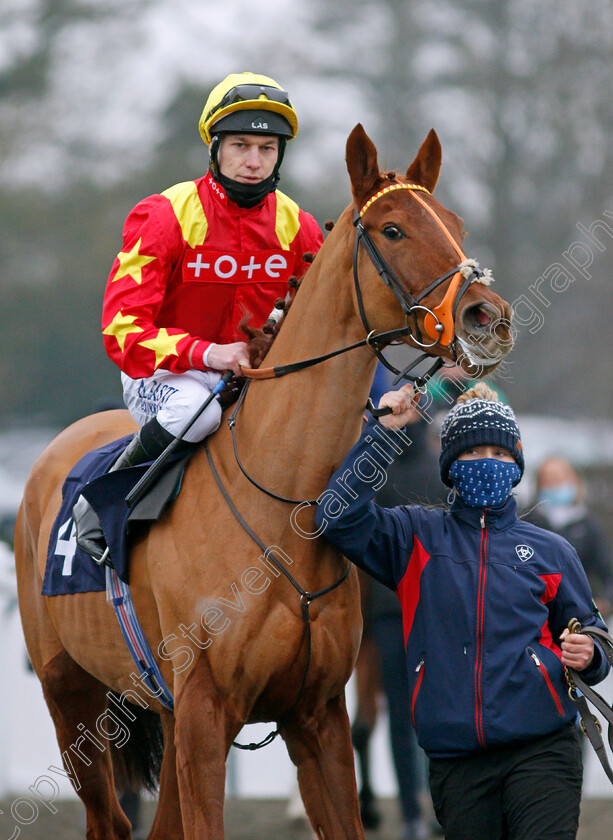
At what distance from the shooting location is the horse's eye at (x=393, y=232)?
2984mm

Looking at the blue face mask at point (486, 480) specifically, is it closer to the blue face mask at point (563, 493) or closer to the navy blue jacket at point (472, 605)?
the navy blue jacket at point (472, 605)

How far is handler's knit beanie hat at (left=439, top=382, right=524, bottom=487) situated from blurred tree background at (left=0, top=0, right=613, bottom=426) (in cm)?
1263

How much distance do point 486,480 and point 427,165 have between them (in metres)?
0.93

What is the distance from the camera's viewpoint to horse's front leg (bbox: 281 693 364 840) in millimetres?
3172

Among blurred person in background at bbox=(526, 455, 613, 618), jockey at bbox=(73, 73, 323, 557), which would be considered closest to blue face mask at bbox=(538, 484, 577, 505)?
blurred person in background at bbox=(526, 455, 613, 618)

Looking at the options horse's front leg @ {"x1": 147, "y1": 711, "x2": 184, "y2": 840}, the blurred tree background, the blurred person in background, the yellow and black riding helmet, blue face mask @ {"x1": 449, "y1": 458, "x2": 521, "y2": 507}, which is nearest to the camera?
blue face mask @ {"x1": 449, "y1": 458, "x2": 521, "y2": 507}

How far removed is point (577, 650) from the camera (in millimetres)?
2961

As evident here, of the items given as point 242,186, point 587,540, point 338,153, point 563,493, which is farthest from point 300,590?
point 338,153

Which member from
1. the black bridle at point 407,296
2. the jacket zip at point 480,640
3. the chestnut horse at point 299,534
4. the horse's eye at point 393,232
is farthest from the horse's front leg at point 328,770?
the horse's eye at point 393,232

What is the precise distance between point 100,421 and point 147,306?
1385 millimetres

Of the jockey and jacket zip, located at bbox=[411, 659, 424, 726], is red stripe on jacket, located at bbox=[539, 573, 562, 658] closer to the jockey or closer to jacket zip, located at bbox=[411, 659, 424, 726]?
jacket zip, located at bbox=[411, 659, 424, 726]

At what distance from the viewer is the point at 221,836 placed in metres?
3.05

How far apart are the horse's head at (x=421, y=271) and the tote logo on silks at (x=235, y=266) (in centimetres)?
61

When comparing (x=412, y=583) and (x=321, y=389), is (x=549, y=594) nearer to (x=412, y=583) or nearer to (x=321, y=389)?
(x=412, y=583)
